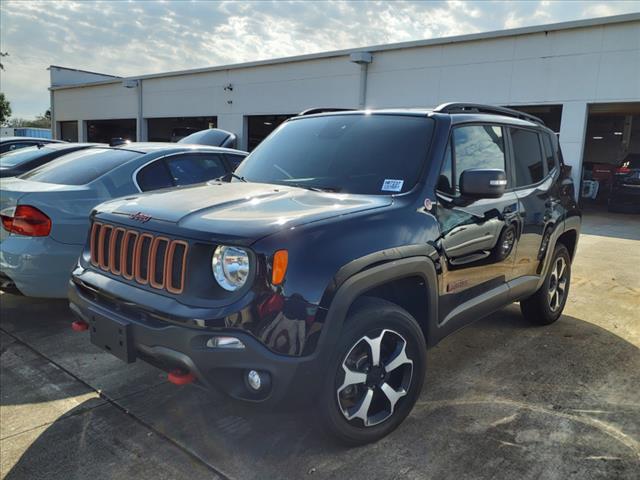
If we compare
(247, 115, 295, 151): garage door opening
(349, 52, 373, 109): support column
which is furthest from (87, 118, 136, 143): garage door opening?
(349, 52, 373, 109): support column

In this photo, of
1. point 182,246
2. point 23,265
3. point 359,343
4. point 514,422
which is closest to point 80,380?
point 23,265

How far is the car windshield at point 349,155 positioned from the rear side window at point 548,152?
5.93 ft

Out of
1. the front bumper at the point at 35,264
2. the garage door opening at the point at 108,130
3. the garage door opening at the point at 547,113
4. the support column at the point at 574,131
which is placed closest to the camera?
the front bumper at the point at 35,264

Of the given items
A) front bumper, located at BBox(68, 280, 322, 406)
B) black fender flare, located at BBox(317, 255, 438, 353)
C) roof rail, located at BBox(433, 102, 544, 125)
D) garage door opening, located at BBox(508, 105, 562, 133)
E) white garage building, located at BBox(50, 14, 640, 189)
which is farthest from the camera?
garage door opening, located at BBox(508, 105, 562, 133)

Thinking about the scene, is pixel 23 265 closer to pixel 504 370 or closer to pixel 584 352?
pixel 504 370

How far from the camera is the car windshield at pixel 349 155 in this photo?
3.10 metres

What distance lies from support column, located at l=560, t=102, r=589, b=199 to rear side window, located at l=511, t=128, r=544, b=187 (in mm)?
12061

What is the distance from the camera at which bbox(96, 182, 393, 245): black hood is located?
7.75ft

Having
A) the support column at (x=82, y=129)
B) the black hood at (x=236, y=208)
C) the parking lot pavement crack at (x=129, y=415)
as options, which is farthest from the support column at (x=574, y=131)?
the support column at (x=82, y=129)

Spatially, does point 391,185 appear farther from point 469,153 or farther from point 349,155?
point 469,153

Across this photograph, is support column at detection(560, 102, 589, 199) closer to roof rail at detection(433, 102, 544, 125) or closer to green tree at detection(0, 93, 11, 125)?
roof rail at detection(433, 102, 544, 125)

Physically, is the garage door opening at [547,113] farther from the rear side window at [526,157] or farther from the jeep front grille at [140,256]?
the jeep front grille at [140,256]

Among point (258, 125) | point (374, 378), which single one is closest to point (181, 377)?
point (374, 378)

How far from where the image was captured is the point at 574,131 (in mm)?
15148
